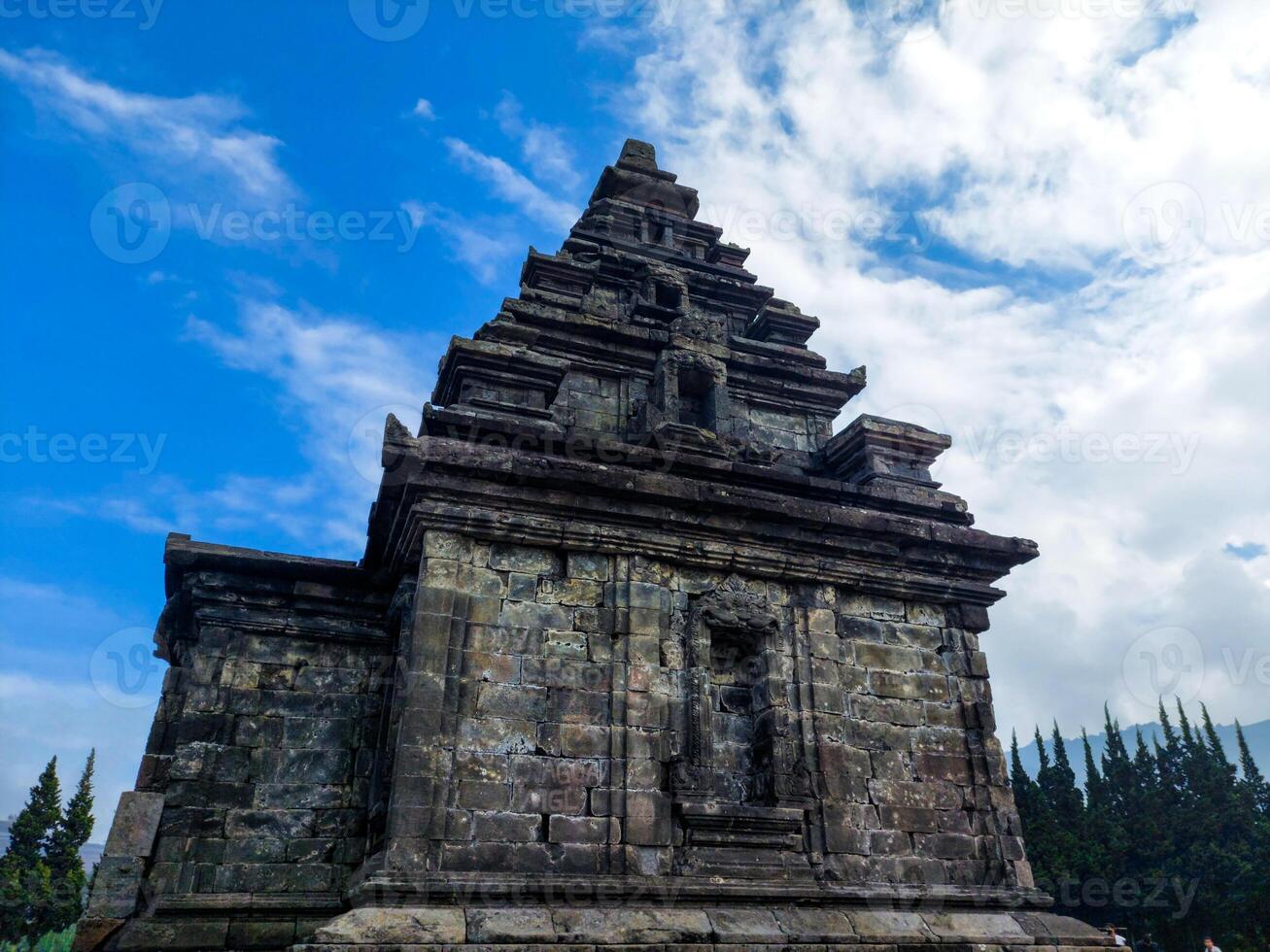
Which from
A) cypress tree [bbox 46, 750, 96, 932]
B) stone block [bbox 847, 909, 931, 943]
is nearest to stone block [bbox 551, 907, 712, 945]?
stone block [bbox 847, 909, 931, 943]

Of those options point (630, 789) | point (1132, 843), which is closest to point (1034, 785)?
point (1132, 843)

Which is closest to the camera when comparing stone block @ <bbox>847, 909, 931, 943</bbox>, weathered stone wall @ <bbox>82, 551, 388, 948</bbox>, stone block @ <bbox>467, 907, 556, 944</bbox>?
stone block @ <bbox>467, 907, 556, 944</bbox>

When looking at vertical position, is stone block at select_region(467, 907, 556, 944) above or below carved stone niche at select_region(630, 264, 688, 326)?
below

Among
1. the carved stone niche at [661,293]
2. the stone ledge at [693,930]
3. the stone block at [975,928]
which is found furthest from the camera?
the carved stone niche at [661,293]

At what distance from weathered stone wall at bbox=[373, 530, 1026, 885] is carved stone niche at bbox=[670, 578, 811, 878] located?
8cm

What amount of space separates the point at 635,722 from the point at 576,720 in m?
0.57

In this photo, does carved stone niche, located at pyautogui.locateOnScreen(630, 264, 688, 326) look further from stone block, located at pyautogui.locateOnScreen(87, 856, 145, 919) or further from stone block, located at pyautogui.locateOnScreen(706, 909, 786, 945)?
stone block, located at pyautogui.locateOnScreen(87, 856, 145, 919)

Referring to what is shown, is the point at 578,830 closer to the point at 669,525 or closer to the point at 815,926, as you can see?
the point at 815,926

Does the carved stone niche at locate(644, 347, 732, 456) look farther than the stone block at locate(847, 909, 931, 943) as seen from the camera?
Yes

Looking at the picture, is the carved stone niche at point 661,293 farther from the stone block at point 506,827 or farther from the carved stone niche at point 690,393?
the stone block at point 506,827

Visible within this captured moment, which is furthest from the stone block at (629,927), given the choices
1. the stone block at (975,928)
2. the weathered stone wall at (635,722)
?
the stone block at (975,928)

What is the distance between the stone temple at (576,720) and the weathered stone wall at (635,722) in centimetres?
3

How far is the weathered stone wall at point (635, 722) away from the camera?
824cm

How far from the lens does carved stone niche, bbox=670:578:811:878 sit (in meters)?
8.71
